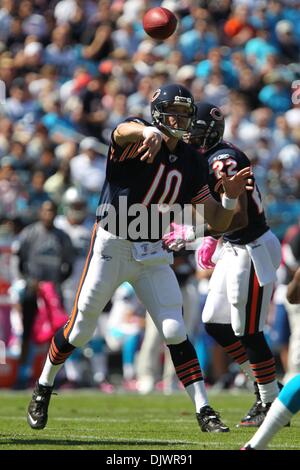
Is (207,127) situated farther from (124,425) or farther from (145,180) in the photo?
(124,425)

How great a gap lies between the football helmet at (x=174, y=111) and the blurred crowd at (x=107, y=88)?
5.41 metres

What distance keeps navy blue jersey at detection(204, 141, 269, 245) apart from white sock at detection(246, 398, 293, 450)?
246 centimetres

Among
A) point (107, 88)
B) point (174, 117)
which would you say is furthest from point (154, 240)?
point (107, 88)

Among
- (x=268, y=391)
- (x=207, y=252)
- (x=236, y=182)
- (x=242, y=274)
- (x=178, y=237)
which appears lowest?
(x=268, y=391)

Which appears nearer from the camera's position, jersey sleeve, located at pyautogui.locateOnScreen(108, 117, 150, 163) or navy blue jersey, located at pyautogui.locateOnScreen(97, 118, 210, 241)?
jersey sleeve, located at pyautogui.locateOnScreen(108, 117, 150, 163)

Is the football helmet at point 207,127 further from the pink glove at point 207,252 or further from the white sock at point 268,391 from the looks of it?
the white sock at point 268,391

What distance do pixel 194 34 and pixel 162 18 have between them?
8.39 metres

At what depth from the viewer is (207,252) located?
7754mm

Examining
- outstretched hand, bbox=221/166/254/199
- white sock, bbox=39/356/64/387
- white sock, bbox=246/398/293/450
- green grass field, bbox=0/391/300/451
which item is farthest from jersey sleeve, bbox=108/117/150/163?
white sock, bbox=246/398/293/450

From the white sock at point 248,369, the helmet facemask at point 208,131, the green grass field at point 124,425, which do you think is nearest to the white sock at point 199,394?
the green grass field at point 124,425

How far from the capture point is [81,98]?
1481 cm

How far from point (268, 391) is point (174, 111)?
6.65 feet

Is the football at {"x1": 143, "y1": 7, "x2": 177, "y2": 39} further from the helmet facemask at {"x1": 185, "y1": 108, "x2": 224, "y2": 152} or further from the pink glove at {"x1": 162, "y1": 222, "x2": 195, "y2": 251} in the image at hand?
the pink glove at {"x1": 162, "y1": 222, "x2": 195, "y2": 251}

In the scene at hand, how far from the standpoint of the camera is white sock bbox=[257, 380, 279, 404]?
23.9 ft
